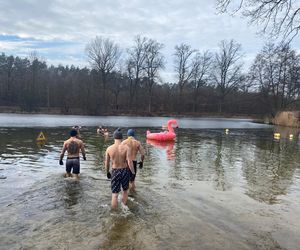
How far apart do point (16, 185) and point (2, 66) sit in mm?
78246

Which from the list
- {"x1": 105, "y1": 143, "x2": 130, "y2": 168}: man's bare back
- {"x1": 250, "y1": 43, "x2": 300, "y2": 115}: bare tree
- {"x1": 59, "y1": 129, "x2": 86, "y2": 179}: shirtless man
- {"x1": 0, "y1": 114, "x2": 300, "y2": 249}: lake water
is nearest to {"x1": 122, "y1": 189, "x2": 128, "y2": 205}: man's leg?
{"x1": 0, "y1": 114, "x2": 300, "y2": 249}: lake water

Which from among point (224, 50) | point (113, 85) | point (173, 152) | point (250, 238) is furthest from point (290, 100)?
point (250, 238)

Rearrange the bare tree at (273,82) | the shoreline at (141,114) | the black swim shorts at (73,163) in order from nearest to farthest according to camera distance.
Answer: the black swim shorts at (73,163) < the bare tree at (273,82) < the shoreline at (141,114)

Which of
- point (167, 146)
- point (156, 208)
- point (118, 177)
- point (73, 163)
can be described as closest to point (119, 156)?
point (118, 177)

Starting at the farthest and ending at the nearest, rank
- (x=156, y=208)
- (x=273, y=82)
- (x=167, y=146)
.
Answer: (x=273, y=82)
(x=167, y=146)
(x=156, y=208)

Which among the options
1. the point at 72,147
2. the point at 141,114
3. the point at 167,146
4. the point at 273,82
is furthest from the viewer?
the point at 141,114

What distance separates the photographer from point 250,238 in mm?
6168

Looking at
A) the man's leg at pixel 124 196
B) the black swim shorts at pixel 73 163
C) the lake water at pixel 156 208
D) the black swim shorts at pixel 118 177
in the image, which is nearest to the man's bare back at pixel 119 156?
the black swim shorts at pixel 118 177

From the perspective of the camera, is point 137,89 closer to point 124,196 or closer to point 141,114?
point 141,114

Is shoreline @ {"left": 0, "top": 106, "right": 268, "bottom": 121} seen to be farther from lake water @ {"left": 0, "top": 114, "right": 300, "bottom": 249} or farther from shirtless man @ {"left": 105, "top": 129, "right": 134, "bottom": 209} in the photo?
shirtless man @ {"left": 105, "top": 129, "right": 134, "bottom": 209}

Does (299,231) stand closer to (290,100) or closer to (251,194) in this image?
(251,194)

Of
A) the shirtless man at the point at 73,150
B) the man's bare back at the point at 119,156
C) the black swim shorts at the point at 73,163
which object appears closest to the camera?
the man's bare back at the point at 119,156

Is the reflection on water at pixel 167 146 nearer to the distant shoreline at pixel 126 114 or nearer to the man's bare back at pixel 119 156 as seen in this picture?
the man's bare back at pixel 119 156

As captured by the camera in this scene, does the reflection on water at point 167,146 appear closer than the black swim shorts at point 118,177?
No
